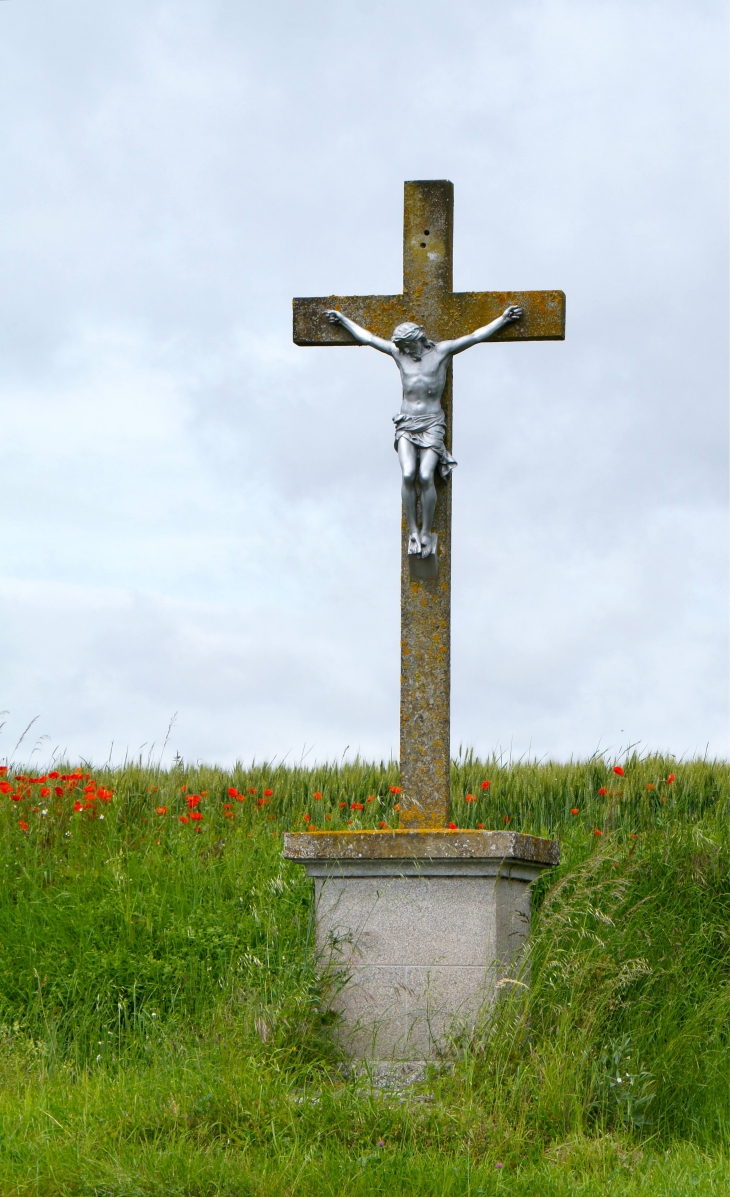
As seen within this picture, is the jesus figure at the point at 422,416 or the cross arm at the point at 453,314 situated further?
the cross arm at the point at 453,314

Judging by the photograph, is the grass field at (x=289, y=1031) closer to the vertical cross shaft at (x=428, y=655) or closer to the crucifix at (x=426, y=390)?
the vertical cross shaft at (x=428, y=655)

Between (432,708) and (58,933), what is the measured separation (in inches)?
105

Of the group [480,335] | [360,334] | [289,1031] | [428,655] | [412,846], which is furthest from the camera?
[360,334]

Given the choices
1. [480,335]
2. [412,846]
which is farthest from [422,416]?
[412,846]

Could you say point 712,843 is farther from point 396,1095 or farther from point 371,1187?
point 371,1187

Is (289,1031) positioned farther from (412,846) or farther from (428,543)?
(428,543)

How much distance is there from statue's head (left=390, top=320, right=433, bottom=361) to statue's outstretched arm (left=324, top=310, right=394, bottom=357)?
0.09 m

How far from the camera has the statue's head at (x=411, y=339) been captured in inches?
261

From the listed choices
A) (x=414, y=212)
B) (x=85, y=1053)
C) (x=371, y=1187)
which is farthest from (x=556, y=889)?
(x=414, y=212)

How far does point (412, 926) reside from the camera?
5.91 m

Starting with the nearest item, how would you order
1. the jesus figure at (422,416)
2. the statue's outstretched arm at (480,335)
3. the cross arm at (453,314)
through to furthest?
the jesus figure at (422,416), the statue's outstretched arm at (480,335), the cross arm at (453,314)

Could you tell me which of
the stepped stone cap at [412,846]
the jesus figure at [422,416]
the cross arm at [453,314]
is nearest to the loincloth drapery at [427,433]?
the jesus figure at [422,416]

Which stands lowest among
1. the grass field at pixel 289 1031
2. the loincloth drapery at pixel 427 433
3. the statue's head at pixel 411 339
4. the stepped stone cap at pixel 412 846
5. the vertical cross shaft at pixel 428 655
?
the grass field at pixel 289 1031

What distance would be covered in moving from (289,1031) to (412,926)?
2.49 ft
